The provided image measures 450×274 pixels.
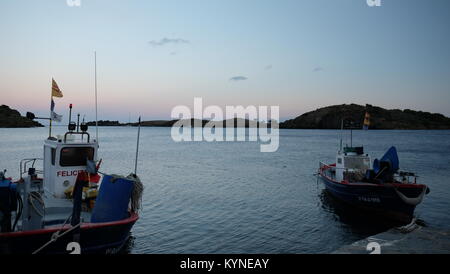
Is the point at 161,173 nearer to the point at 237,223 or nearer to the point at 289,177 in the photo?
the point at 289,177

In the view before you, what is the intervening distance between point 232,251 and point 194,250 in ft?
5.55

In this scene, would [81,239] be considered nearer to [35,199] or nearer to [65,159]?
[35,199]

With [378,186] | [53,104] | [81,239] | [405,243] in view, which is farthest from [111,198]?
[378,186]

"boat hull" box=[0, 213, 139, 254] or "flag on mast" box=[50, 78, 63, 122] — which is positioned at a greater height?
"flag on mast" box=[50, 78, 63, 122]

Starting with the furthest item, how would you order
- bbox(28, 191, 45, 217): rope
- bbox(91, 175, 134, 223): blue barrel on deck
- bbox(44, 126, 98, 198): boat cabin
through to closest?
1. bbox(44, 126, 98, 198): boat cabin
2. bbox(91, 175, 134, 223): blue barrel on deck
3. bbox(28, 191, 45, 217): rope

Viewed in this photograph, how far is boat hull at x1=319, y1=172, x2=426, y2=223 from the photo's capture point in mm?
17641

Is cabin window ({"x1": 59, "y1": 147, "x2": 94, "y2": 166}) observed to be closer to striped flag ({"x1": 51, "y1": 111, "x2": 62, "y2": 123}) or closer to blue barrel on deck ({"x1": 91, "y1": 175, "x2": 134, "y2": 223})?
striped flag ({"x1": 51, "y1": 111, "x2": 62, "y2": 123})

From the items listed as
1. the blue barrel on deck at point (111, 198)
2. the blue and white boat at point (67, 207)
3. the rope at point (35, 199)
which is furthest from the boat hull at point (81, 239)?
the rope at point (35, 199)

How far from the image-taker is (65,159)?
12.9m

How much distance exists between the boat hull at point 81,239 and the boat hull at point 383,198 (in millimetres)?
13865

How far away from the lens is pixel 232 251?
14492mm

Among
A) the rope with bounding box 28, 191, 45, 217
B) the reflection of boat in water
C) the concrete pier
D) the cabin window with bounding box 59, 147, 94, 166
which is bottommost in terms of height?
the concrete pier

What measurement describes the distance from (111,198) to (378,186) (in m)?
14.7

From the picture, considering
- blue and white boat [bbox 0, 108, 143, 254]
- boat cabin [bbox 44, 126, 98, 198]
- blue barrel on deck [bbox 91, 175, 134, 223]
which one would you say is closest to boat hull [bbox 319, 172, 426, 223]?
blue and white boat [bbox 0, 108, 143, 254]
